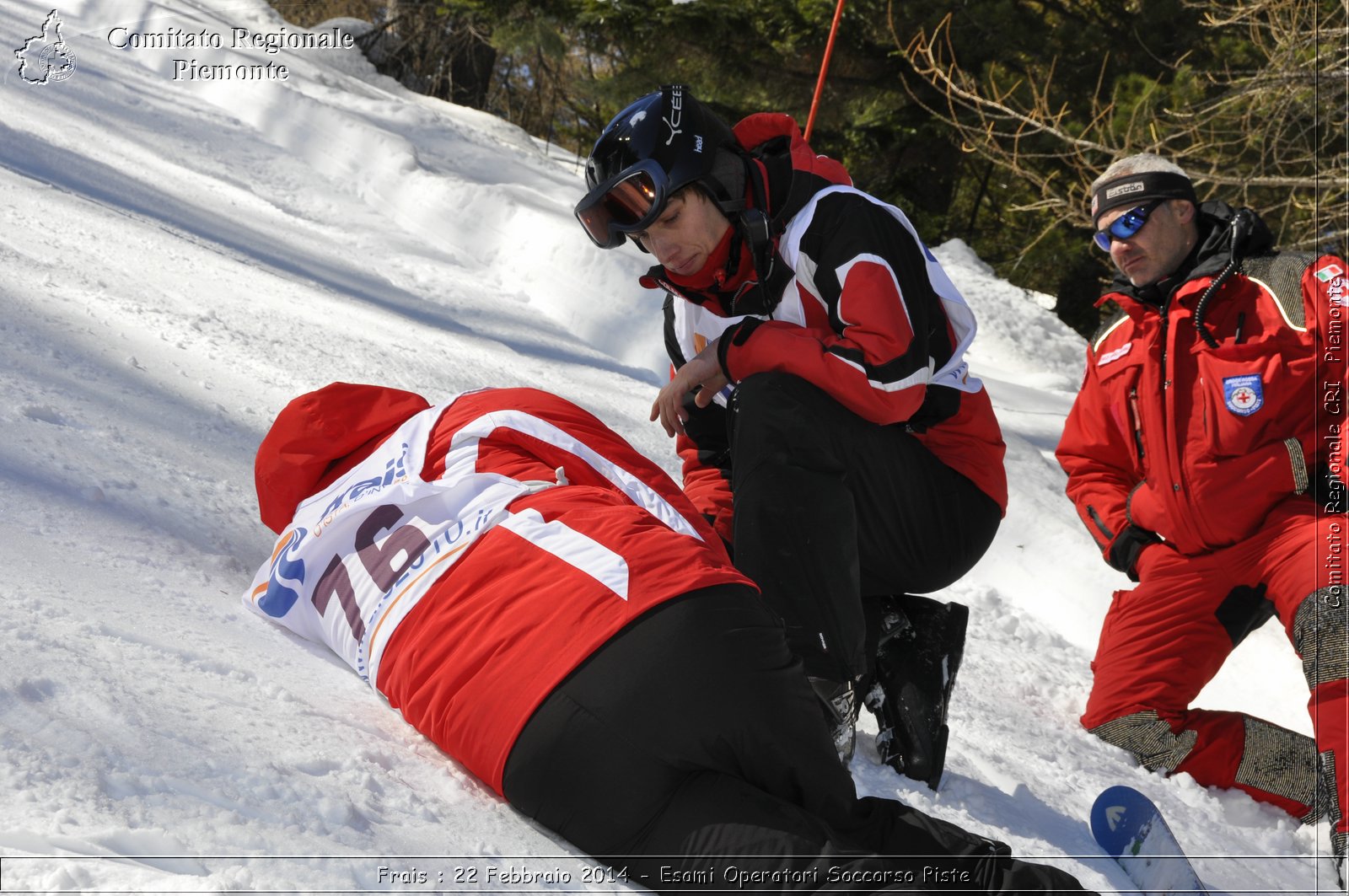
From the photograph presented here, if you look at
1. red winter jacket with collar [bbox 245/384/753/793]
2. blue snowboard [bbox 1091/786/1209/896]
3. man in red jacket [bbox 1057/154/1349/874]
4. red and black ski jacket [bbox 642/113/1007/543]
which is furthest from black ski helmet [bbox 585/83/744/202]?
man in red jacket [bbox 1057/154/1349/874]

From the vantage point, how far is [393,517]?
186 centimetres

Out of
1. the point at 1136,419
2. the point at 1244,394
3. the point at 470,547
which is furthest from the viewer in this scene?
the point at 1136,419

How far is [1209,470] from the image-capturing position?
3.06 meters

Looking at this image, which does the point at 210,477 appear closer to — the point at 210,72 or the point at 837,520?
the point at 837,520

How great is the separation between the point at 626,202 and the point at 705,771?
1158 millimetres

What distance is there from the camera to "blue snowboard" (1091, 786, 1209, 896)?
2.01 m

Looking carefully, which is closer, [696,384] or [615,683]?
[615,683]

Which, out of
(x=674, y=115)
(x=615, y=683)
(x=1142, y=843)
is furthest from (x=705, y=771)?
(x=674, y=115)

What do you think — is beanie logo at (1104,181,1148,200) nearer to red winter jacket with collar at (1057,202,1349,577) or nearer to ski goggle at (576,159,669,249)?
red winter jacket with collar at (1057,202,1349,577)

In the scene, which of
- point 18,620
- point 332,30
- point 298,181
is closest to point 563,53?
point 298,181

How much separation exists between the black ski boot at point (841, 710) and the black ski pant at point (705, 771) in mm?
457

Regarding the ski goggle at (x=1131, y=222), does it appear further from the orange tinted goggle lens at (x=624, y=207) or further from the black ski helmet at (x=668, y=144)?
the orange tinted goggle lens at (x=624, y=207)

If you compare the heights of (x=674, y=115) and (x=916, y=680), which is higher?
(x=674, y=115)

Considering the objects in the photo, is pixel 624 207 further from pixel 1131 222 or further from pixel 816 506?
pixel 1131 222
